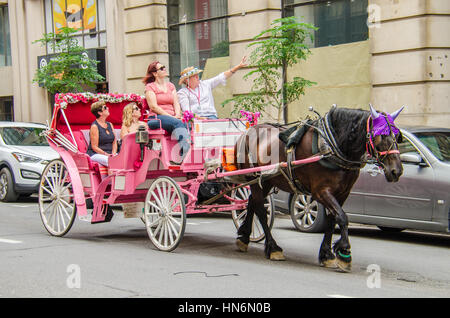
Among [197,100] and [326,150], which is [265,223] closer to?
[326,150]

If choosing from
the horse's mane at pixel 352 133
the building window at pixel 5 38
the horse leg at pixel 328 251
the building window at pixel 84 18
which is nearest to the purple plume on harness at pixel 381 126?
the horse's mane at pixel 352 133

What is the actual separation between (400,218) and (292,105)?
831cm

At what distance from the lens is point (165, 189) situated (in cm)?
866

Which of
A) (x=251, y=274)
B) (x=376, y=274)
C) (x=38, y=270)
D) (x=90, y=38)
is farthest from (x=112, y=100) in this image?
(x=90, y=38)

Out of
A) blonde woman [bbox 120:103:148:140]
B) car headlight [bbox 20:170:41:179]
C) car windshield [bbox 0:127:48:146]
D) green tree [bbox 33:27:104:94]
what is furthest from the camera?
green tree [bbox 33:27:104:94]

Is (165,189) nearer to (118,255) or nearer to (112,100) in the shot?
(118,255)

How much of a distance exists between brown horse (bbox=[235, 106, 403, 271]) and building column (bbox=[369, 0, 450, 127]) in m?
7.39

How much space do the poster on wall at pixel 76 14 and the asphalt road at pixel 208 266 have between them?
45.4ft

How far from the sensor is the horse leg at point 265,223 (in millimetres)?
8062

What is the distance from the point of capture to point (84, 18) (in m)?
23.7

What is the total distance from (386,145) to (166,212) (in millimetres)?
3044

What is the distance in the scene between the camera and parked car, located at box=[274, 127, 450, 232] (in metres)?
8.98

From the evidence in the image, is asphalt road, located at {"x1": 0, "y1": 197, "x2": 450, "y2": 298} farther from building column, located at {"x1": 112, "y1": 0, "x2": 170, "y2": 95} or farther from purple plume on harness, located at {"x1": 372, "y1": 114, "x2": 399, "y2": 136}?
building column, located at {"x1": 112, "y1": 0, "x2": 170, "y2": 95}
